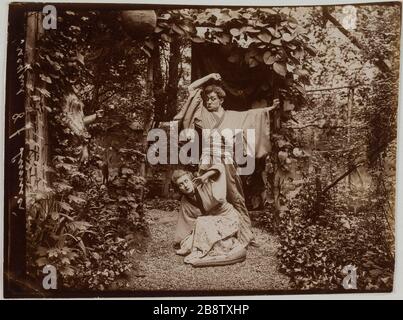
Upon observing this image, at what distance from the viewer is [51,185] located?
2.35m

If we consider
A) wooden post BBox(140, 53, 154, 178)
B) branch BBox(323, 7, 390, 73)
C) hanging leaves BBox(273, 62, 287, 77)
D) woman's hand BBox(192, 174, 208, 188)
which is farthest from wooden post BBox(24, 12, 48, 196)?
branch BBox(323, 7, 390, 73)

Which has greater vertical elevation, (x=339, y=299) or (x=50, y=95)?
(x=50, y=95)

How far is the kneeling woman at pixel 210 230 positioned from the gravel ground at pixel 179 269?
0.04 meters

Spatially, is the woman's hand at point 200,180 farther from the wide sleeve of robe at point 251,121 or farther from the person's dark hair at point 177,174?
the wide sleeve of robe at point 251,121

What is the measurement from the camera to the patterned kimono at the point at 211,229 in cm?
238

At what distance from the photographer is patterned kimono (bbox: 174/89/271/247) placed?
2371 millimetres

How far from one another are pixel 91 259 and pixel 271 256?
820 mm

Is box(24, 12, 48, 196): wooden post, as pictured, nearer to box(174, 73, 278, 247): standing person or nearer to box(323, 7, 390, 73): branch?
box(174, 73, 278, 247): standing person

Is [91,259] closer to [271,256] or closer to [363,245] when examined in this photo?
[271,256]

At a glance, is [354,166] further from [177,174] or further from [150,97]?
[150,97]

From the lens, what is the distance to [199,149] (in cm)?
238

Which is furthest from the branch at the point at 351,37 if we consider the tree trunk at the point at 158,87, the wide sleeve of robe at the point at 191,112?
the tree trunk at the point at 158,87

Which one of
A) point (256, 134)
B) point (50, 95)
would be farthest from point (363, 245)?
point (50, 95)

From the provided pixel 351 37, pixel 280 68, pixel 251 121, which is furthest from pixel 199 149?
pixel 351 37
